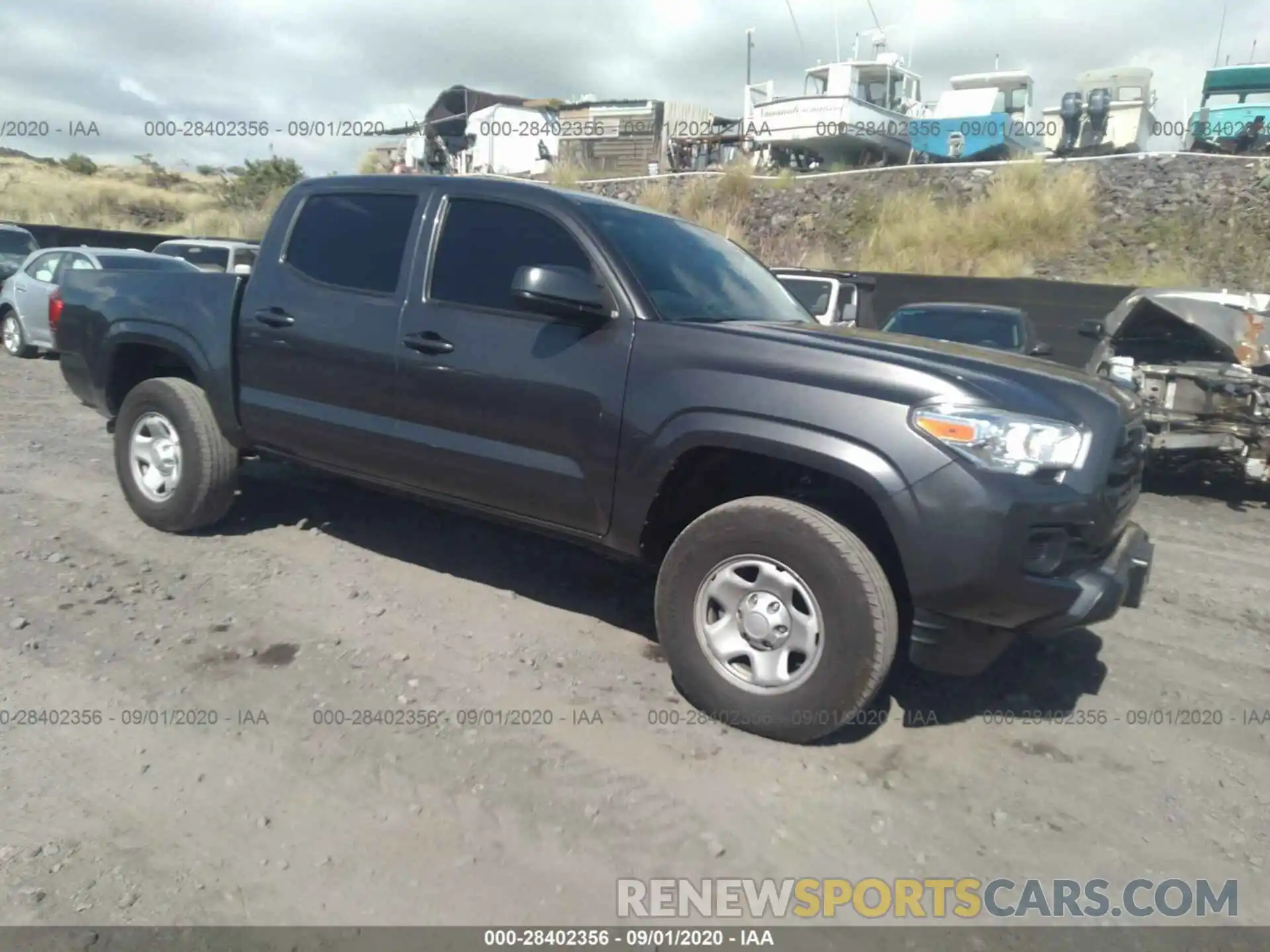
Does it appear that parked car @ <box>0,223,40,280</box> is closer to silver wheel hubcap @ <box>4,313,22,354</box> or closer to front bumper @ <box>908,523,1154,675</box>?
silver wheel hubcap @ <box>4,313,22,354</box>

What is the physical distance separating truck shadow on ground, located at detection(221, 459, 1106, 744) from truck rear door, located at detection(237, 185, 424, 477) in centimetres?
40

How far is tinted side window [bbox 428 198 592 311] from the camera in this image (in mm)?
4215

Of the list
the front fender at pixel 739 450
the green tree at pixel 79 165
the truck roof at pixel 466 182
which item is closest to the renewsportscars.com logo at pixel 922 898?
the front fender at pixel 739 450

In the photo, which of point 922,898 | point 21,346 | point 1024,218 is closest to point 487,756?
point 922,898

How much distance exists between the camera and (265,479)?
6.66 metres

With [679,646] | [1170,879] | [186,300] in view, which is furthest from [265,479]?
[1170,879]

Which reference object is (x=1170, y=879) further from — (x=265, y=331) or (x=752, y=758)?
(x=265, y=331)

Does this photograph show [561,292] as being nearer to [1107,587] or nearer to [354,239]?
[354,239]

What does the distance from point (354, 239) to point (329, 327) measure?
46cm

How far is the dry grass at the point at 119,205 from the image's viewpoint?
34.4 meters

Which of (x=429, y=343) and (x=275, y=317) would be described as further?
(x=275, y=317)

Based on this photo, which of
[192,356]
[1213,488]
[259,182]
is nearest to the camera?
[192,356]

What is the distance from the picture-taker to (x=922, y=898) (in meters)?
2.83

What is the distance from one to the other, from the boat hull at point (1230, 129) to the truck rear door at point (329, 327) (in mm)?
20354
